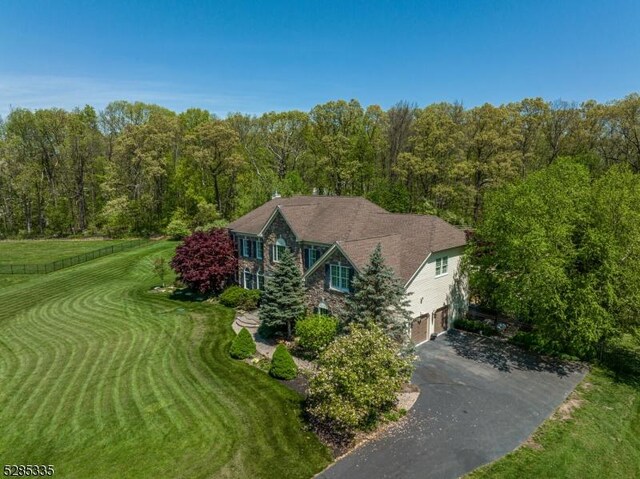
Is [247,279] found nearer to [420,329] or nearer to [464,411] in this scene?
[420,329]

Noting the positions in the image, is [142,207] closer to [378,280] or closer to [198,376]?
[198,376]

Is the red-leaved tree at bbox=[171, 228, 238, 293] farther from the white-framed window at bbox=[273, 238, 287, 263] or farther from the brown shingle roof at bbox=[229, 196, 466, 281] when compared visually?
the white-framed window at bbox=[273, 238, 287, 263]

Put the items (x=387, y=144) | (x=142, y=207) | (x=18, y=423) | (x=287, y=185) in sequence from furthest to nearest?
1. (x=142, y=207)
2. (x=387, y=144)
3. (x=287, y=185)
4. (x=18, y=423)

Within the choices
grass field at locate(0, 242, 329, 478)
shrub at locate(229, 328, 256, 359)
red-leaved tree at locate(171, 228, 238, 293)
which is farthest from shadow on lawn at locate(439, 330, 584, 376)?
red-leaved tree at locate(171, 228, 238, 293)

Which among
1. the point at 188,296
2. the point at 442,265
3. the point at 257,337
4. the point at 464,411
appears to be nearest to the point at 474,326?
the point at 442,265

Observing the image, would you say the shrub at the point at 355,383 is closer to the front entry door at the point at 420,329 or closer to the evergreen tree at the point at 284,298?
the front entry door at the point at 420,329

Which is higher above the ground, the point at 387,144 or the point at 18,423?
the point at 387,144

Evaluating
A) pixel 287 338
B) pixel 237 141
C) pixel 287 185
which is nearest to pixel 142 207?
pixel 237 141
